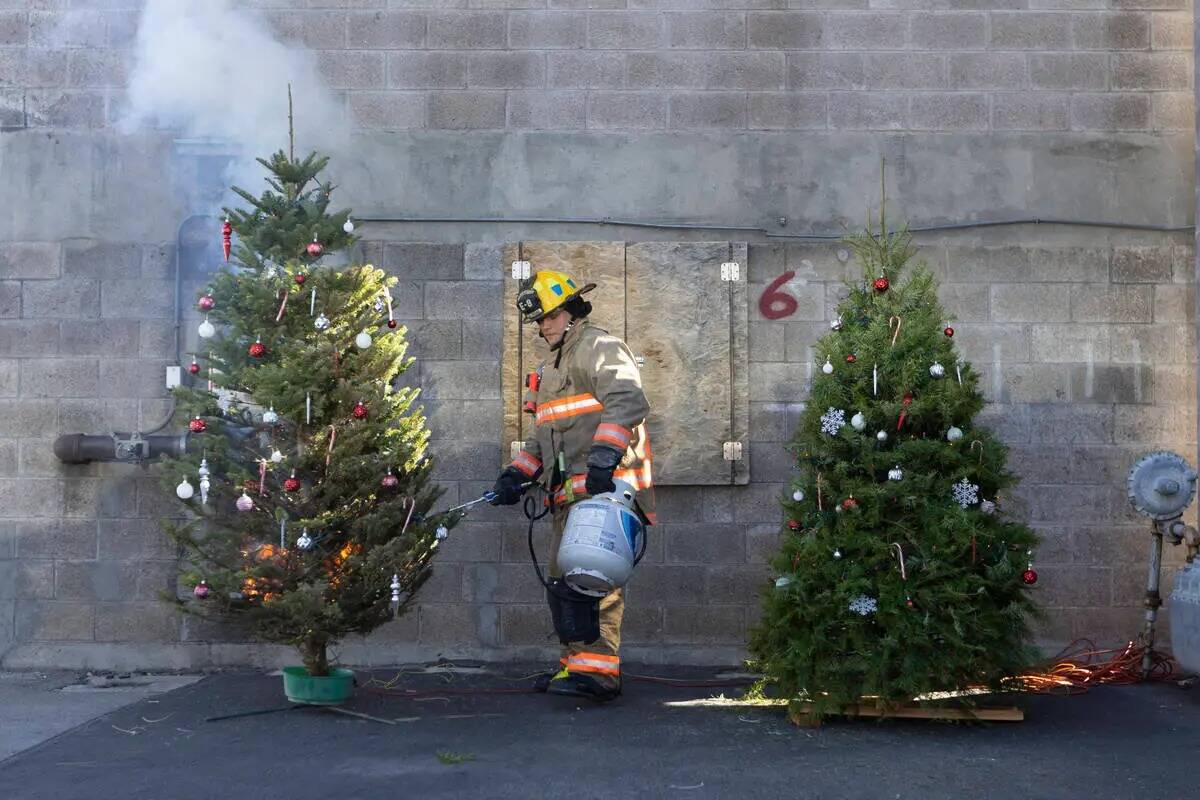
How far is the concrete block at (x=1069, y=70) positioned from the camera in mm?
7703

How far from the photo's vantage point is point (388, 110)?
7.74 meters

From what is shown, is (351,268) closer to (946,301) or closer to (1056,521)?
(946,301)

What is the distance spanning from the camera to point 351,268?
6.25 m

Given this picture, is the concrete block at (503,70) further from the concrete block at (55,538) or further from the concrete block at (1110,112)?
A: the concrete block at (55,538)

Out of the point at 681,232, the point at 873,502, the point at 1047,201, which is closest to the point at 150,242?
the point at 681,232

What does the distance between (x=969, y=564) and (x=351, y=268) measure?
10.4 ft

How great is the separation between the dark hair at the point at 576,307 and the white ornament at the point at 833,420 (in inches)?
57.9

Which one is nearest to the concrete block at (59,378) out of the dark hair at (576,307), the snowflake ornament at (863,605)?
the dark hair at (576,307)

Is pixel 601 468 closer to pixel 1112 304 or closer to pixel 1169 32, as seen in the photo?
pixel 1112 304

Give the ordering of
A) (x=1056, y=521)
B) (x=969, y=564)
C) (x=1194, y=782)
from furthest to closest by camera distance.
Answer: (x=1056, y=521) < (x=969, y=564) < (x=1194, y=782)

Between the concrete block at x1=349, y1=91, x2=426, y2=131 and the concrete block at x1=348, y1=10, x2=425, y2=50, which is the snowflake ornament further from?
the concrete block at x1=348, y1=10, x2=425, y2=50

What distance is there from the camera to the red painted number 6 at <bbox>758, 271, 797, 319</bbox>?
7.65 metres

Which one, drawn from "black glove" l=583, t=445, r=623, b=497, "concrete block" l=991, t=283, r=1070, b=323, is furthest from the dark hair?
"concrete block" l=991, t=283, r=1070, b=323

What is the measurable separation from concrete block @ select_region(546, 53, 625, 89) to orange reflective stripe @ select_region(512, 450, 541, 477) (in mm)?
2325
